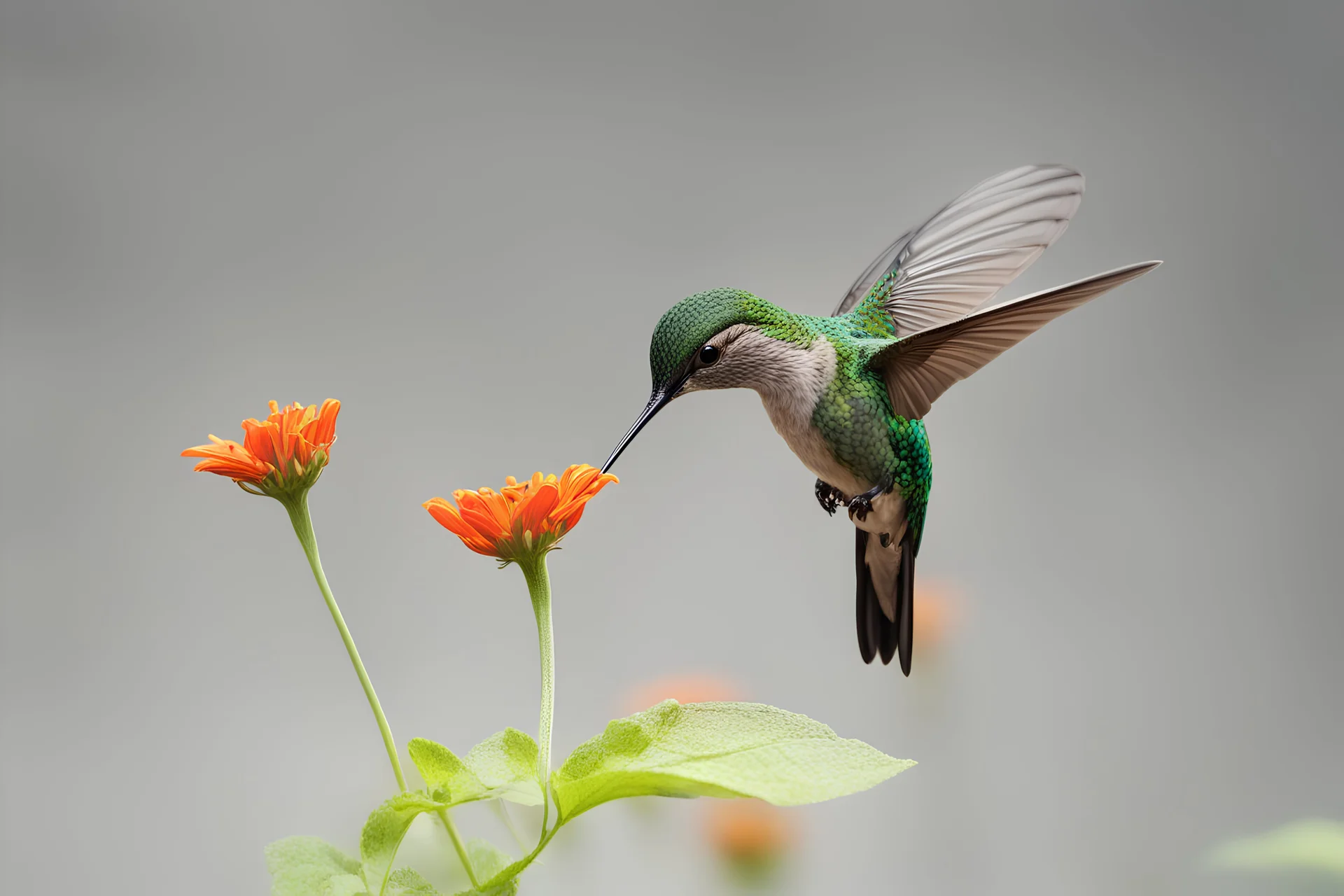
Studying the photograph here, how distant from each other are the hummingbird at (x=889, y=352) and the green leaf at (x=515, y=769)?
9 cm

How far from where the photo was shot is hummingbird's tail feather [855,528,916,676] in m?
0.37

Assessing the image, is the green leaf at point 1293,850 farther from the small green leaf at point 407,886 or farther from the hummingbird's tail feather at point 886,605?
the small green leaf at point 407,886

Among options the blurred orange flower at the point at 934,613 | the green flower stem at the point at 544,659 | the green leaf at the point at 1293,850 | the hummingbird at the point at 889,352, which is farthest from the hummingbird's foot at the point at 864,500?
the green leaf at the point at 1293,850

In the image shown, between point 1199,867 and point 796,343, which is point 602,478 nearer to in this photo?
point 796,343

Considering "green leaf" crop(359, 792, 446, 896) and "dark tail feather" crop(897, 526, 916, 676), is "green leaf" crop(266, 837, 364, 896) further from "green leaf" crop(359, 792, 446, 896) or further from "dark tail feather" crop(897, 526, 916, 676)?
"dark tail feather" crop(897, 526, 916, 676)

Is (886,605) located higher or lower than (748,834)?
higher

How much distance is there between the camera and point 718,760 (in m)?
0.28

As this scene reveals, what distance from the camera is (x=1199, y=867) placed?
0.93 m

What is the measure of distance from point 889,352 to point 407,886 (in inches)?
8.6

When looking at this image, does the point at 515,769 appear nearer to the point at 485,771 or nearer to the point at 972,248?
the point at 485,771

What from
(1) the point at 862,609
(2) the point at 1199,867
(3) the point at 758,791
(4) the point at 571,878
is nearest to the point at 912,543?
(1) the point at 862,609

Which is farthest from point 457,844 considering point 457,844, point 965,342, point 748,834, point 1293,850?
point 1293,850

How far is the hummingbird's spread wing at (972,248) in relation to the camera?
0.38 metres

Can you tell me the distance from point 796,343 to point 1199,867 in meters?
0.88
